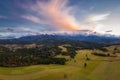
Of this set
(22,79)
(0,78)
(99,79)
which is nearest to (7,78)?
(0,78)

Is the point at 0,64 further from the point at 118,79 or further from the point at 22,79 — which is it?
the point at 118,79

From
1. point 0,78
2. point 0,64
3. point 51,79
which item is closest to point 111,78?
point 51,79

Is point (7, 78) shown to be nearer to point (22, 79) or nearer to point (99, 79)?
point (22, 79)

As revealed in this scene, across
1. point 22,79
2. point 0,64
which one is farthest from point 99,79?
point 0,64

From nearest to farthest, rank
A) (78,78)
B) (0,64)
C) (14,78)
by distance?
(78,78)
(14,78)
(0,64)

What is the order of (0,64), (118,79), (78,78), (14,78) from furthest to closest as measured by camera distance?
1. (0,64)
2. (14,78)
3. (78,78)
4. (118,79)

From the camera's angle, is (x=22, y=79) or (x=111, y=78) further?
(x=22, y=79)

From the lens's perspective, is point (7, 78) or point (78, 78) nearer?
point (78, 78)

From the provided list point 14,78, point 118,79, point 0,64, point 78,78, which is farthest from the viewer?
point 0,64
